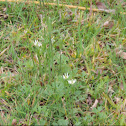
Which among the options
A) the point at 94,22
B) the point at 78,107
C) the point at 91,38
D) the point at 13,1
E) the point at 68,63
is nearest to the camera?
the point at 78,107

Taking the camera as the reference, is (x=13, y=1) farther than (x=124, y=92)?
Yes

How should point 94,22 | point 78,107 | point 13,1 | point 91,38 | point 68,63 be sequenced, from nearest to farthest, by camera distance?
point 78,107 → point 68,63 → point 91,38 → point 94,22 → point 13,1

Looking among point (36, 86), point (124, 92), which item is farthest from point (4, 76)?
point (124, 92)

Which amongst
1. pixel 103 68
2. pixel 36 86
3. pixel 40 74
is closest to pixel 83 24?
pixel 103 68

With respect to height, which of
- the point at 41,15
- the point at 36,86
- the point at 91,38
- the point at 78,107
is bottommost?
the point at 78,107

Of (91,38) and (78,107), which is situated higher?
(91,38)

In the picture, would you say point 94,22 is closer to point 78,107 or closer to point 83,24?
point 83,24
